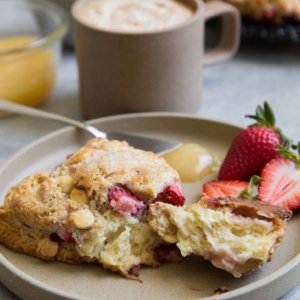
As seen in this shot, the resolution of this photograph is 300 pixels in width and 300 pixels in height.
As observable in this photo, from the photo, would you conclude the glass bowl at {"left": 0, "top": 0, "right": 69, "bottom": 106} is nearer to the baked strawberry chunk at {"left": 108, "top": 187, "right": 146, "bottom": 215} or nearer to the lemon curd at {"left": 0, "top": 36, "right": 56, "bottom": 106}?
the lemon curd at {"left": 0, "top": 36, "right": 56, "bottom": 106}

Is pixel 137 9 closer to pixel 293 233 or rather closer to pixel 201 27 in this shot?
pixel 201 27

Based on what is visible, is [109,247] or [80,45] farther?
[80,45]

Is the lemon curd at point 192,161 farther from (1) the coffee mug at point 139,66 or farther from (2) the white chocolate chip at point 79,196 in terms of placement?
(2) the white chocolate chip at point 79,196

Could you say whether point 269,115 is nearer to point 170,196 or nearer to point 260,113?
point 260,113

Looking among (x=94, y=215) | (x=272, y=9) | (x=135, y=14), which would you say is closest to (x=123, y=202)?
(x=94, y=215)

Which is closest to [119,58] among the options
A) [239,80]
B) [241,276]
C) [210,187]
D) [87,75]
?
[87,75]

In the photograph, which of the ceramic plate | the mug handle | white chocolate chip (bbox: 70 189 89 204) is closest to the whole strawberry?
the ceramic plate

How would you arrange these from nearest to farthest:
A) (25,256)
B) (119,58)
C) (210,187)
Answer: (25,256), (210,187), (119,58)
